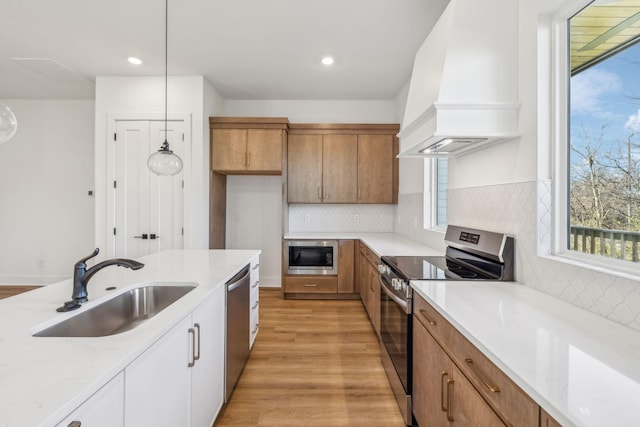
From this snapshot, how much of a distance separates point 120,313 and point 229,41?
8.55 ft

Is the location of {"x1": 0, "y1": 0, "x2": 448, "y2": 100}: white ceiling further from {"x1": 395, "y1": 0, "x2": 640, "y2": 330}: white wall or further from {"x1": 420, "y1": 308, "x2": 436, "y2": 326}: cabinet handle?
{"x1": 420, "y1": 308, "x2": 436, "y2": 326}: cabinet handle

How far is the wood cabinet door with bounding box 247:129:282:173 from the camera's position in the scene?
4047 millimetres

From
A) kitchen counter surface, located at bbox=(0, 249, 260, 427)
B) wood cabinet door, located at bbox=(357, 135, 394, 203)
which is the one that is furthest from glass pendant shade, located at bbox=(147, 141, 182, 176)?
wood cabinet door, located at bbox=(357, 135, 394, 203)

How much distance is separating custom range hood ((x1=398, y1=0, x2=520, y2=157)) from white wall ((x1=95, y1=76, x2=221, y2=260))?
2976 mm

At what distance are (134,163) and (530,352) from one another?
14.1 ft

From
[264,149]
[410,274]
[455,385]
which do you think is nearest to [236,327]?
[410,274]

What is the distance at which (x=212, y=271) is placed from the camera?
1980mm

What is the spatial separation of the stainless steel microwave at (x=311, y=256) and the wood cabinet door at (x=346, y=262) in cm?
5

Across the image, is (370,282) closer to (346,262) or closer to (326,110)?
(346,262)

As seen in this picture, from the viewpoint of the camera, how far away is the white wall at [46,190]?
4.65 m

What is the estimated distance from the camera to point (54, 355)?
0.86 m

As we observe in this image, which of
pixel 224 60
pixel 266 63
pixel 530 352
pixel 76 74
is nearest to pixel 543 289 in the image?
pixel 530 352

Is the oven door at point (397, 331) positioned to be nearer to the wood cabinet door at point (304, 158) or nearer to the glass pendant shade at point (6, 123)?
the glass pendant shade at point (6, 123)

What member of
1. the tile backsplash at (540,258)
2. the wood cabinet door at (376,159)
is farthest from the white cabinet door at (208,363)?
the wood cabinet door at (376,159)
